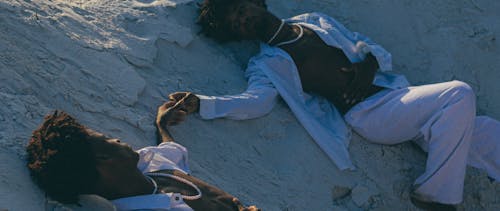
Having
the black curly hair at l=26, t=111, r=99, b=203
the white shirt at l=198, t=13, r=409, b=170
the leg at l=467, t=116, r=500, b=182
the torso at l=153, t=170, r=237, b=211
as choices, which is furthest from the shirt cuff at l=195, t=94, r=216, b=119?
the leg at l=467, t=116, r=500, b=182

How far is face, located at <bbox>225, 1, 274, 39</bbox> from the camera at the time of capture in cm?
463

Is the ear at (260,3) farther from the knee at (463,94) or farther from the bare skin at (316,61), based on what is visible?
the knee at (463,94)

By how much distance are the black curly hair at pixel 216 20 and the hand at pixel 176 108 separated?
0.77 metres

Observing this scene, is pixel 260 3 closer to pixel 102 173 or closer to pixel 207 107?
pixel 207 107

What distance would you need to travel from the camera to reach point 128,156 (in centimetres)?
304

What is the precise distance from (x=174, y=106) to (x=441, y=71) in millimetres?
2035

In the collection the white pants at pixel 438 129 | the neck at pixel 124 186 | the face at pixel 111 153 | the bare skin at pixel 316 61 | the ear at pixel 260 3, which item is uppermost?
the face at pixel 111 153

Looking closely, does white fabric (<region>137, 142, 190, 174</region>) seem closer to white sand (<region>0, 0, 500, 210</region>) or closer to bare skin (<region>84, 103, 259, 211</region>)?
bare skin (<region>84, 103, 259, 211</region>)

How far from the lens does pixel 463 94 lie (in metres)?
4.19

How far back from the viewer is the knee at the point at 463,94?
416cm

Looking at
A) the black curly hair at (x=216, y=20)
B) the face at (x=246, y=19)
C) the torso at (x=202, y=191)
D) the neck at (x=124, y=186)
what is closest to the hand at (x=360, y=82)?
the face at (x=246, y=19)

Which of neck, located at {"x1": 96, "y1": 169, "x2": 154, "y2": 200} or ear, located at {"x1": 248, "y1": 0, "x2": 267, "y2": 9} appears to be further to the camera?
ear, located at {"x1": 248, "y1": 0, "x2": 267, "y2": 9}

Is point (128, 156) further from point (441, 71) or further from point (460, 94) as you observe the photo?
point (441, 71)

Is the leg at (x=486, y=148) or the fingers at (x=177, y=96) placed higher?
the fingers at (x=177, y=96)
